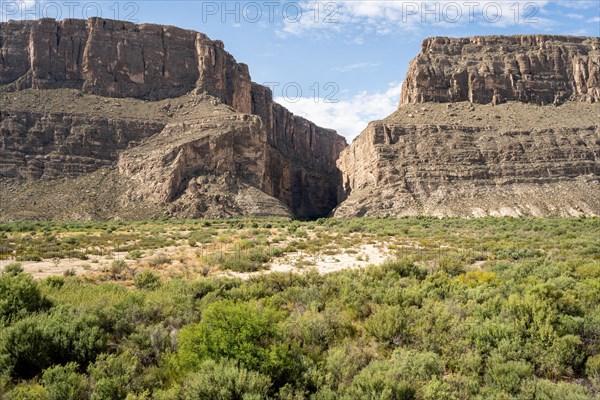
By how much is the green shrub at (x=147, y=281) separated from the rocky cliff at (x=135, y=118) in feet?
165

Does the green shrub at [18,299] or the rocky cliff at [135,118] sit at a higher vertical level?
the rocky cliff at [135,118]

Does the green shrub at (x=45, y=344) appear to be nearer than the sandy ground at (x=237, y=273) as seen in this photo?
Yes

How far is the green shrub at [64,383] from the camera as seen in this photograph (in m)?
6.13

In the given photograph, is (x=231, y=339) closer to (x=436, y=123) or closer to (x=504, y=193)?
(x=504, y=193)

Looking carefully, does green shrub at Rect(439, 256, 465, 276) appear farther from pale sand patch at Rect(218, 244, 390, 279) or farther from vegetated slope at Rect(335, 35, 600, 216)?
vegetated slope at Rect(335, 35, 600, 216)

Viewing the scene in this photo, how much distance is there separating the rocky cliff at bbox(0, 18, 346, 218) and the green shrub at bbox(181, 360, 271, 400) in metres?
57.2

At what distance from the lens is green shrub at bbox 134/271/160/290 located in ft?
39.3

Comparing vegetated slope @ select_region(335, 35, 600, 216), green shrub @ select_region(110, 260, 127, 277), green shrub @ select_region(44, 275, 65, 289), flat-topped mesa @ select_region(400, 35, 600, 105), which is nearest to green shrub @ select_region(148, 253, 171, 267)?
green shrub @ select_region(110, 260, 127, 277)

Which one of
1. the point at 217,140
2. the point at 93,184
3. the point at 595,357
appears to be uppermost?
the point at 217,140

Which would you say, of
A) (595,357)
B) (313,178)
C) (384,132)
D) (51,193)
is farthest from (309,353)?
(313,178)

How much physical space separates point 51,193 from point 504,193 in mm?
70247

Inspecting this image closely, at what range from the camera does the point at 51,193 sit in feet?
209

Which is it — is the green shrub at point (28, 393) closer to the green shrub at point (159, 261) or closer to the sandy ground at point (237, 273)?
the sandy ground at point (237, 273)

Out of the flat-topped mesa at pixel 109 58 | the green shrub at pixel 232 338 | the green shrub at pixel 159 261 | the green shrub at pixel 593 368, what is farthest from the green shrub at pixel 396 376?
the flat-topped mesa at pixel 109 58
